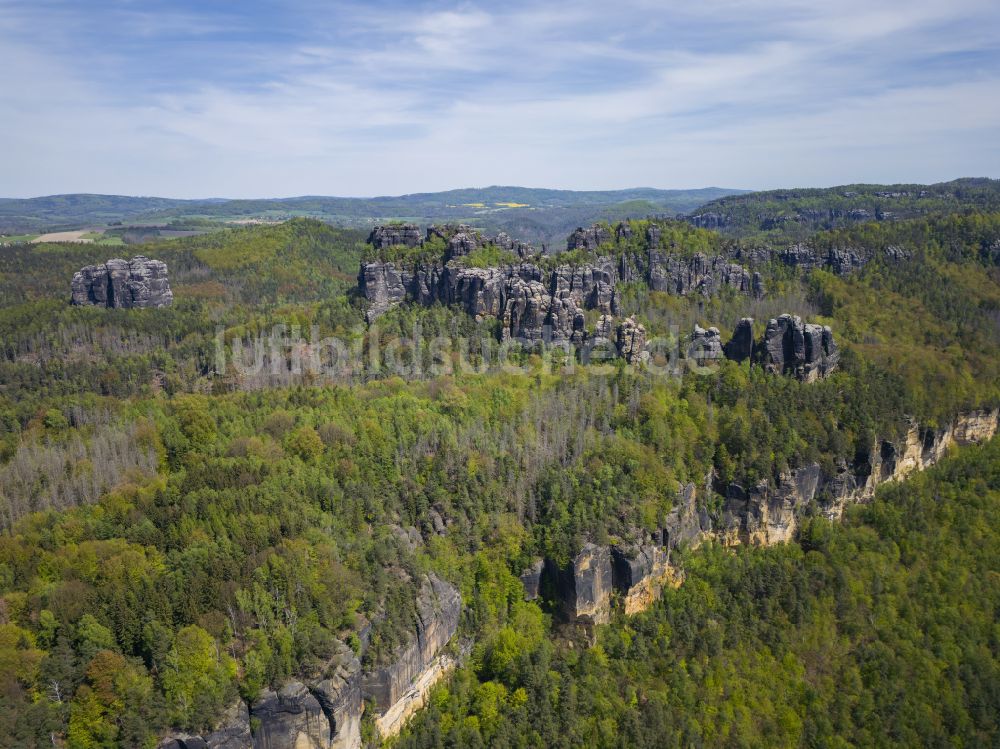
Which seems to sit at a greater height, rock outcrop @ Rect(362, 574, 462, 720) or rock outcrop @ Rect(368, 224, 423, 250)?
rock outcrop @ Rect(368, 224, 423, 250)

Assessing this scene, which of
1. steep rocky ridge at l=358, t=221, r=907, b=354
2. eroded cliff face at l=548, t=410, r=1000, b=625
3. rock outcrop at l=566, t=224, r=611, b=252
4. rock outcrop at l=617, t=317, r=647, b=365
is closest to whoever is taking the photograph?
eroded cliff face at l=548, t=410, r=1000, b=625

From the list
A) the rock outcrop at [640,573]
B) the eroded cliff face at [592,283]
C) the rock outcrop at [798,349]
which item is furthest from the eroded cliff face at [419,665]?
the rock outcrop at [798,349]

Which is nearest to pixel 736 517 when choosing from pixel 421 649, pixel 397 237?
pixel 421 649

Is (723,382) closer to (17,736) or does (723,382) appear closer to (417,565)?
(417,565)

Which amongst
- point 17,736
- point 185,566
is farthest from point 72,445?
point 17,736

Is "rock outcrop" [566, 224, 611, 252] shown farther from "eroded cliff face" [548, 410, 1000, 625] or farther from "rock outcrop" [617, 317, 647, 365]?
"eroded cliff face" [548, 410, 1000, 625]

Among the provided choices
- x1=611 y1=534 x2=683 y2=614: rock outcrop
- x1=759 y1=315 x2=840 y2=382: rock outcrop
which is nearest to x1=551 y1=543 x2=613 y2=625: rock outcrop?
x1=611 y1=534 x2=683 y2=614: rock outcrop
